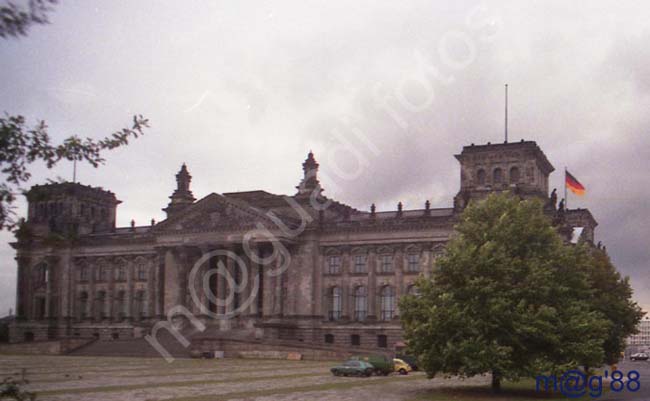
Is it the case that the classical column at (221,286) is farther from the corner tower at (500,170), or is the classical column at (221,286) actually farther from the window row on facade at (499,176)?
the window row on facade at (499,176)

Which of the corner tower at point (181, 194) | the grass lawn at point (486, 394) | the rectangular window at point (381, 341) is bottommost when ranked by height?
the rectangular window at point (381, 341)

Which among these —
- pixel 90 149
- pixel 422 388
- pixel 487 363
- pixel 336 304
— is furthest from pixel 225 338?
pixel 90 149

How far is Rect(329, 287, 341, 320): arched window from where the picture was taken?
3563 inches

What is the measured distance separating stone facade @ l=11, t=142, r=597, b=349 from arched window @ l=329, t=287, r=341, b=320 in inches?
4.2

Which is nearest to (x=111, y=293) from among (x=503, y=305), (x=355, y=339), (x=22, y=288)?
(x=22, y=288)

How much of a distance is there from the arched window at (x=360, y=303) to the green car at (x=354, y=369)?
37187mm

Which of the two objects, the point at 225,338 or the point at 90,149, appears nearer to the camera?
the point at 90,149

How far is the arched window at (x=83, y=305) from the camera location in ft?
350

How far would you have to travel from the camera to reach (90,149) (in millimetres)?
11312

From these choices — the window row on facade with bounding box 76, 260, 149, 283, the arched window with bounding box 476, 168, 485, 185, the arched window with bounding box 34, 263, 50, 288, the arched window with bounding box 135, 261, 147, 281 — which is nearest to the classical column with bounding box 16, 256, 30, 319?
the arched window with bounding box 34, 263, 50, 288

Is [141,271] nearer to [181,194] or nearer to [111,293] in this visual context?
[111,293]

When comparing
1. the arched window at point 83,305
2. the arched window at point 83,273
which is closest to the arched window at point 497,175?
the arched window at point 83,273

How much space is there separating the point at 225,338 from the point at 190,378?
32418 mm

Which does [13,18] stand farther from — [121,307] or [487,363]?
[121,307]
